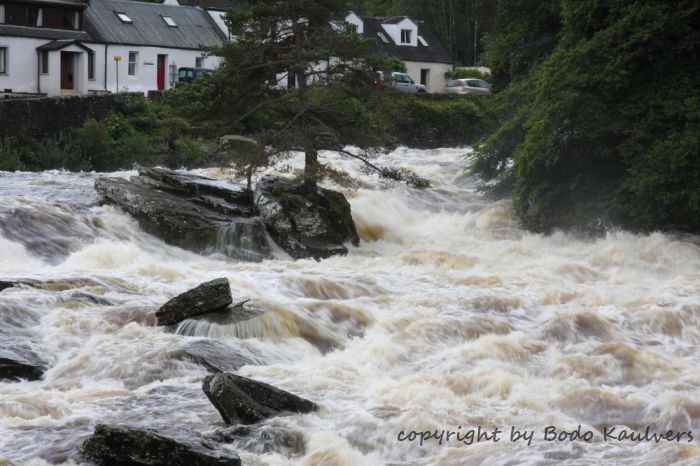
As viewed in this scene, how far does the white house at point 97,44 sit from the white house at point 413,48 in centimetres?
1464

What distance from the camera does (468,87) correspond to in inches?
2667

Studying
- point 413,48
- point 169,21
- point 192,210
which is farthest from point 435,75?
point 192,210

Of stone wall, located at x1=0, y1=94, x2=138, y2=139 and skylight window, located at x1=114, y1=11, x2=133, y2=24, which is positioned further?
skylight window, located at x1=114, y1=11, x2=133, y2=24

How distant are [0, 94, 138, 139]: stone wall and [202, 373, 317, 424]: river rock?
81.9 feet

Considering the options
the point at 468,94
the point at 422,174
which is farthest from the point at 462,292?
the point at 468,94

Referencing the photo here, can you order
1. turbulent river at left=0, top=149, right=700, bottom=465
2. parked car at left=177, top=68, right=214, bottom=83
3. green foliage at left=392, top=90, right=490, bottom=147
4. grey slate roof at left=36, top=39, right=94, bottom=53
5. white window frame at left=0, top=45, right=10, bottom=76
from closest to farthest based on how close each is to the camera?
turbulent river at left=0, top=149, right=700, bottom=465 < white window frame at left=0, top=45, right=10, bottom=76 < grey slate roof at left=36, top=39, right=94, bottom=53 < green foliage at left=392, top=90, right=490, bottom=147 < parked car at left=177, top=68, right=214, bottom=83

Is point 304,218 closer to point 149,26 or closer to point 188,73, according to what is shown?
point 188,73

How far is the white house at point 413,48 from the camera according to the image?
75.6 meters

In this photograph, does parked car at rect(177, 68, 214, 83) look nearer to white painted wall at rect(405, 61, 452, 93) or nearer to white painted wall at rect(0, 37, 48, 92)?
white painted wall at rect(0, 37, 48, 92)

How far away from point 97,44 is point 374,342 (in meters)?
43.6

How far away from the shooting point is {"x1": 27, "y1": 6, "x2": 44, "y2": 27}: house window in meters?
53.0

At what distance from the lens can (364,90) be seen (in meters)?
26.2

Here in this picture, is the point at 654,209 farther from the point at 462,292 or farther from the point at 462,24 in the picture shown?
the point at 462,24

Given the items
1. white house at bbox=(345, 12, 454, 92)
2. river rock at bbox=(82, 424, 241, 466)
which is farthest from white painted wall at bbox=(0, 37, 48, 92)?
river rock at bbox=(82, 424, 241, 466)
